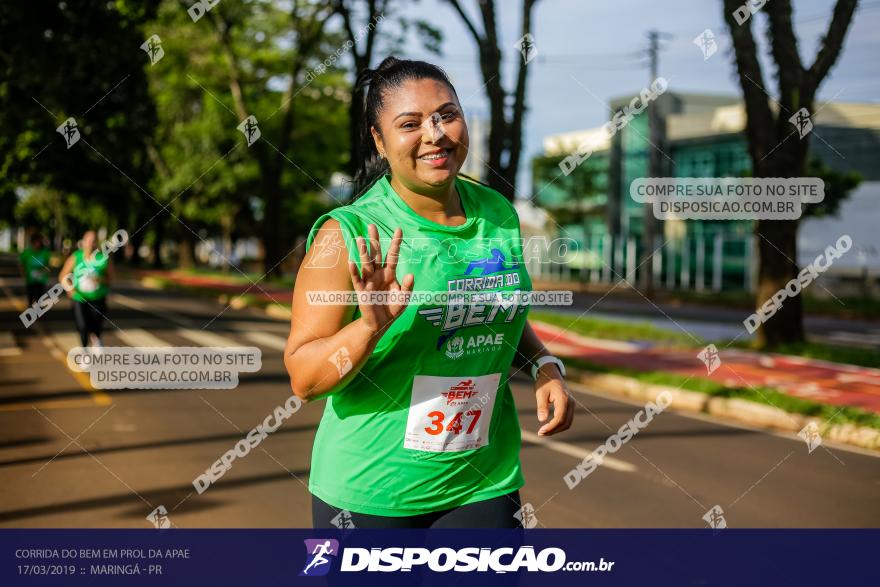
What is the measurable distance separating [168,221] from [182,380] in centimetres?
4945

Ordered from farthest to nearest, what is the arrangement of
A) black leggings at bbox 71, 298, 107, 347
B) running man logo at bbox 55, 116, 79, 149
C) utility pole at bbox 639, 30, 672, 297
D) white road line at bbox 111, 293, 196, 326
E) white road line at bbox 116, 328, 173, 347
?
utility pole at bbox 639, 30, 672, 297
white road line at bbox 111, 293, 196, 326
white road line at bbox 116, 328, 173, 347
black leggings at bbox 71, 298, 107, 347
running man logo at bbox 55, 116, 79, 149

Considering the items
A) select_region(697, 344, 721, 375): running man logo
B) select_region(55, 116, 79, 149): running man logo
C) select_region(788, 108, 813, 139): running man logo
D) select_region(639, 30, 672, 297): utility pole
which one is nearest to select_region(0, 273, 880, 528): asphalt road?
select_region(697, 344, 721, 375): running man logo

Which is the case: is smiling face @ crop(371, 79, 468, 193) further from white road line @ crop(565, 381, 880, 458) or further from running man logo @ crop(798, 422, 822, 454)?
running man logo @ crop(798, 422, 822, 454)

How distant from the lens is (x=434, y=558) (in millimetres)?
2289

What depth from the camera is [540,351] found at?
2633 mm

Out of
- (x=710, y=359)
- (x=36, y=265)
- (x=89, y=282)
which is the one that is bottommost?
(x=710, y=359)

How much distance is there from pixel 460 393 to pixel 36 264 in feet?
53.0

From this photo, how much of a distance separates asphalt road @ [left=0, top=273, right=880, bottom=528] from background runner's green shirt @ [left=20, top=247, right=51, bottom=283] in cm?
594

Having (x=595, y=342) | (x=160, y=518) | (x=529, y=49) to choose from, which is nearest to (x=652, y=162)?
(x=595, y=342)

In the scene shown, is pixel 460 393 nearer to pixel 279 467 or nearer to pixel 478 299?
pixel 478 299

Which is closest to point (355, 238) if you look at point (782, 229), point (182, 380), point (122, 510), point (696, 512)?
point (122, 510)

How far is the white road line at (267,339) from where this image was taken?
1549 centimetres

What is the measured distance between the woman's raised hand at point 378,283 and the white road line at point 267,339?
1311 cm

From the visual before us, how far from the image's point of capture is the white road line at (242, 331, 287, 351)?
15494 millimetres
